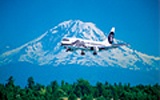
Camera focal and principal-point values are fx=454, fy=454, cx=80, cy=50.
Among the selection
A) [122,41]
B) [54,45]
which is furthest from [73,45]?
[122,41]

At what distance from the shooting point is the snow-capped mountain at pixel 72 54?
8383 mm

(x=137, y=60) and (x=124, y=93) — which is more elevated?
(x=137, y=60)

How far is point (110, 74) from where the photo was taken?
27.9ft

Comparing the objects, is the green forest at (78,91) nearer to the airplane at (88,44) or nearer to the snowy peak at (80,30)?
the airplane at (88,44)

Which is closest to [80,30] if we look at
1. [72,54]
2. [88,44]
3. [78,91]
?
[88,44]

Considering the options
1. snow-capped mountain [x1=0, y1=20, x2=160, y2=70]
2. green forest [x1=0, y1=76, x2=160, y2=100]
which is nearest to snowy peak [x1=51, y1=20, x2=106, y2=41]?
snow-capped mountain [x1=0, y1=20, x2=160, y2=70]

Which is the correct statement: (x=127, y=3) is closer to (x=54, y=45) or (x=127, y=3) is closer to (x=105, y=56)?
(x=105, y=56)

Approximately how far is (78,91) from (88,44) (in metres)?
0.91

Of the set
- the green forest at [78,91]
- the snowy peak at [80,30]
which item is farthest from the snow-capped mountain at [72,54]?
the green forest at [78,91]

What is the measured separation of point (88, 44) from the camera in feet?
28.3

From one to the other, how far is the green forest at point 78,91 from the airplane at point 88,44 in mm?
637

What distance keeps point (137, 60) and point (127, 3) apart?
1137mm

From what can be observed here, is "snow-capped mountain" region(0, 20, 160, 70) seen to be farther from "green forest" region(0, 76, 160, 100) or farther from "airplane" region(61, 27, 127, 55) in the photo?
"green forest" region(0, 76, 160, 100)

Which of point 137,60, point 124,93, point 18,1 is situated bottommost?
point 124,93
